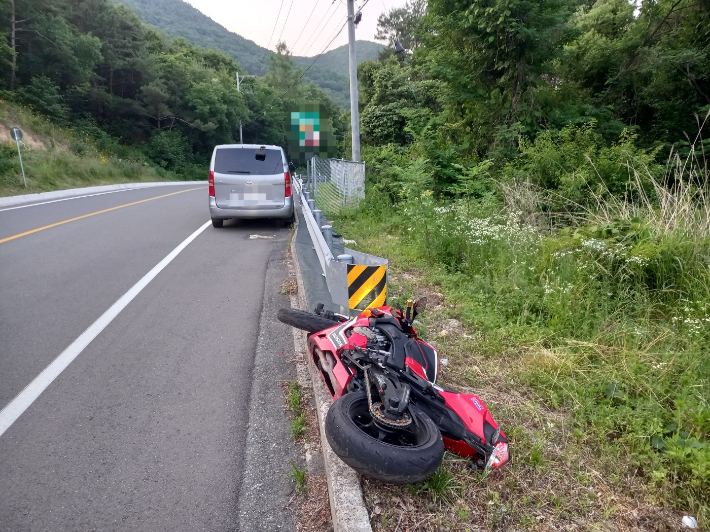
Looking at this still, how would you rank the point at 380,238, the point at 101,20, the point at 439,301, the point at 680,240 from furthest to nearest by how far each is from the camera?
the point at 101,20 → the point at 380,238 → the point at 439,301 → the point at 680,240

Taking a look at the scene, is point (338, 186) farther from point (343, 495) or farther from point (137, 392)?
point (343, 495)

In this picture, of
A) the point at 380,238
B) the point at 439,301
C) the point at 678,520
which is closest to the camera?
the point at 678,520

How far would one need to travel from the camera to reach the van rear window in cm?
950

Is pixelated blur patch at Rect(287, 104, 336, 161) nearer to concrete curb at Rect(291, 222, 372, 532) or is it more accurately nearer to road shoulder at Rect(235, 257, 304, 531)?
road shoulder at Rect(235, 257, 304, 531)

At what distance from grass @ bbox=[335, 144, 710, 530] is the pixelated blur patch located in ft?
41.7

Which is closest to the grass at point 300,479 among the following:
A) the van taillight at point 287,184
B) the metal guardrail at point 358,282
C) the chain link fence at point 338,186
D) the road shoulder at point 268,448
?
the road shoulder at point 268,448

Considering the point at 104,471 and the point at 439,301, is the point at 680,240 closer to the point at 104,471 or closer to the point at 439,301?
the point at 439,301

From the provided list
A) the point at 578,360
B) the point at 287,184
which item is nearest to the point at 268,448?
the point at 578,360

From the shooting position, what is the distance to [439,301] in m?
4.96

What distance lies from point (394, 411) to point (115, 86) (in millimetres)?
47532

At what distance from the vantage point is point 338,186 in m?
12.3

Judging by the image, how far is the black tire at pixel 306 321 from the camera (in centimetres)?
362

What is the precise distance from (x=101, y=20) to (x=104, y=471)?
149ft

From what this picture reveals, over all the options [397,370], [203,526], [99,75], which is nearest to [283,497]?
[203,526]
